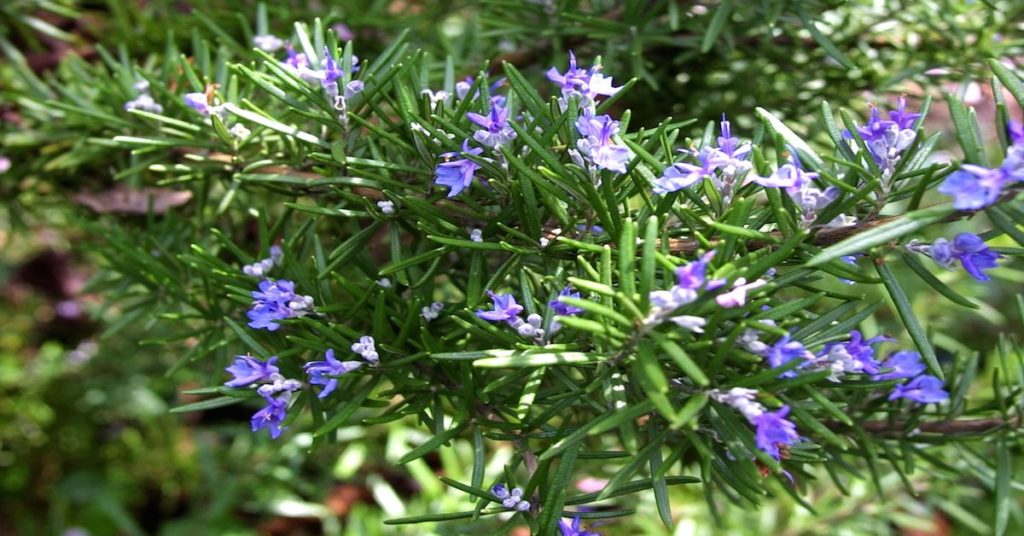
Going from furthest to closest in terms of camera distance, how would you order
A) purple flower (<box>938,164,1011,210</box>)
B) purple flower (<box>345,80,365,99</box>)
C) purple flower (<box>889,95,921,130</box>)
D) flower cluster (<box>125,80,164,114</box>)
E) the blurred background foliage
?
1. the blurred background foliage
2. flower cluster (<box>125,80,164,114</box>)
3. purple flower (<box>345,80,365,99</box>)
4. purple flower (<box>889,95,921,130</box>)
5. purple flower (<box>938,164,1011,210</box>)

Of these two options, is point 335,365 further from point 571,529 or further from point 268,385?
point 571,529

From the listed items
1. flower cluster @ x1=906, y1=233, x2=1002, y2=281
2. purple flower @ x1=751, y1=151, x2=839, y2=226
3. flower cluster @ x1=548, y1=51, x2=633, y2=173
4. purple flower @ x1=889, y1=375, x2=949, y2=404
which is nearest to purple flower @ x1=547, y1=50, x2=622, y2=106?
flower cluster @ x1=548, y1=51, x2=633, y2=173

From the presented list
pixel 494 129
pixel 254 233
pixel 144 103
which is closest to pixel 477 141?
pixel 494 129

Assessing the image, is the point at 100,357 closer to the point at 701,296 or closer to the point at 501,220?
the point at 501,220

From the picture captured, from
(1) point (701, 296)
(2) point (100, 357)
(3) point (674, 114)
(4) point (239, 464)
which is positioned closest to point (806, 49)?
(3) point (674, 114)

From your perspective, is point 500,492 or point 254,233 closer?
point 500,492

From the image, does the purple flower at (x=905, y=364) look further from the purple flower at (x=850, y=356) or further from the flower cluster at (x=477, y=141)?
the flower cluster at (x=477, y=141)

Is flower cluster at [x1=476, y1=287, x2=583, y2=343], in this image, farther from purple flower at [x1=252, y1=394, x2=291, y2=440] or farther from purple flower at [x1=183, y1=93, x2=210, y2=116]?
purple flower at [x1=183, y1=93, x2=210, y2=116]
